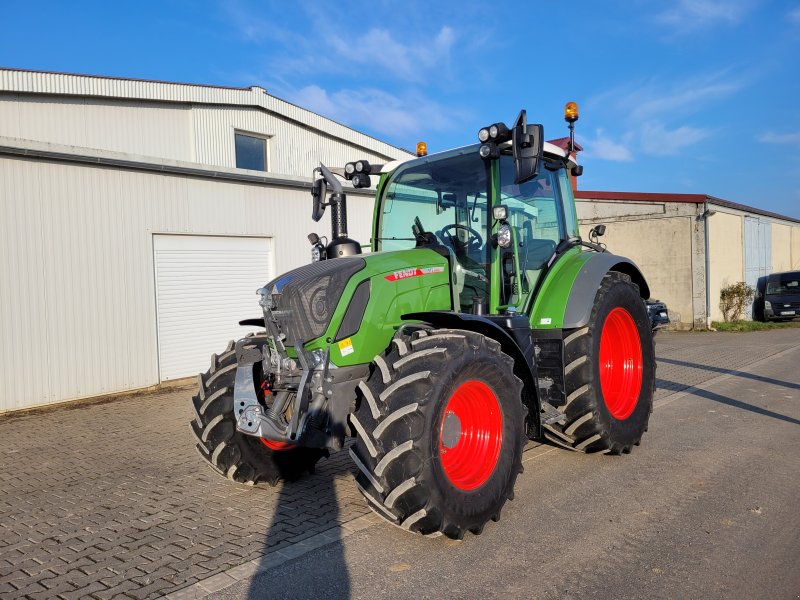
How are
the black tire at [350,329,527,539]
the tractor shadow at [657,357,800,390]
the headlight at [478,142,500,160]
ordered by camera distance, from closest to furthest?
the black tire at [350,329,527,539] < the headlight at [478,142,500,160] < the tractor shadow at [657,357,800,390]

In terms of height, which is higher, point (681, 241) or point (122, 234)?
point (681, 241)

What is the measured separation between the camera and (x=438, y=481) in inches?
133

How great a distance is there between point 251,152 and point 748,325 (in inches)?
577

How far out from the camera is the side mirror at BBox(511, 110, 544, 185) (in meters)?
4.03

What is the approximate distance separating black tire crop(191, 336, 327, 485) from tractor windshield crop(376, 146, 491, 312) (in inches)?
58.1

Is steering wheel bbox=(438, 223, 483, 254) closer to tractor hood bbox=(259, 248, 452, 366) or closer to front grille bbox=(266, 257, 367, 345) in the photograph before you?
tractor hood bbox=(259, 248, 452, 366)

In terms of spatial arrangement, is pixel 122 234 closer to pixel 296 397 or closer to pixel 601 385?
pixel 296 397

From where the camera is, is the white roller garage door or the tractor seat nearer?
the tractor seat

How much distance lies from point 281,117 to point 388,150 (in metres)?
3.67

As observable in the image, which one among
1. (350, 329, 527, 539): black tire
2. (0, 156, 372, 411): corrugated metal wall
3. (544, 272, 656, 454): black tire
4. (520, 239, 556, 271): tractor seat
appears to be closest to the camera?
(350, 329, 527, 539): black tire

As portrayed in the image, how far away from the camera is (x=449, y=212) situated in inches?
195

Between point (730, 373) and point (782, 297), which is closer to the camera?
point (730, 373)

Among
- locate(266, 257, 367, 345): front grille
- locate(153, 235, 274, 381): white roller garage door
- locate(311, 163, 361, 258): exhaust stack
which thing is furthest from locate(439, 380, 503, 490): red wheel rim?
locate(153, 235, 274, 381): white roller garage door

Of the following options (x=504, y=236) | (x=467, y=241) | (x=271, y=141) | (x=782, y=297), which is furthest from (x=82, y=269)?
(x=782, y=297)
